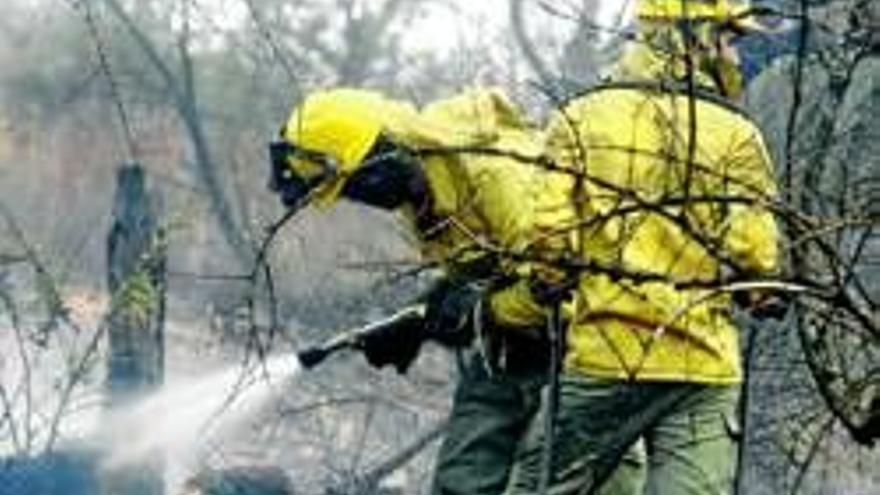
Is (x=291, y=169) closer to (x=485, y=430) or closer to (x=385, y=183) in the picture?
(x=385, y=183)

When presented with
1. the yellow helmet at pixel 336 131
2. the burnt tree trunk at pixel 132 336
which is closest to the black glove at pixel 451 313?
Result: the yellow helmet at pixel 336 131

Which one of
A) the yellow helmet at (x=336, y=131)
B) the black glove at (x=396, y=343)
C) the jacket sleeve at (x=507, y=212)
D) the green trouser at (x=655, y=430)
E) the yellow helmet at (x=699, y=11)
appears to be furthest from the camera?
the black glove at (x=396, y=343)

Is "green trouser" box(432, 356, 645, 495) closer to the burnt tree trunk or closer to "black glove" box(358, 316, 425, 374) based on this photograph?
"black glove" box(358, 316, 425, 374)

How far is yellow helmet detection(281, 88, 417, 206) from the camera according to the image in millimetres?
5539

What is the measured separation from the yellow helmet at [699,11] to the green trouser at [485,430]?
1.30 metres

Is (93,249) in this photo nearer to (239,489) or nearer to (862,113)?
(239,489)

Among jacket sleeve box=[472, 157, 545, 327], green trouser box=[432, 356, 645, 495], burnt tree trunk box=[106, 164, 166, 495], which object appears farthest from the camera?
burnt tree trunk box=[106, 164, 166, 495]

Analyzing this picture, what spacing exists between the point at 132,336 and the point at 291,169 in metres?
3.20

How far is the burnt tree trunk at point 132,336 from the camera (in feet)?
28.2

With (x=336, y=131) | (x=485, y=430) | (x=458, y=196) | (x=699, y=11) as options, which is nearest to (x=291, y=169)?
(x=336, y=131)

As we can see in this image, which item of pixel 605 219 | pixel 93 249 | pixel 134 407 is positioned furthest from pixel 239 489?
pixel 93 249

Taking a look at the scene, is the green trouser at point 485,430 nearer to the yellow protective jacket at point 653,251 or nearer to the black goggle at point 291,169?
the black goggle at point 291,169

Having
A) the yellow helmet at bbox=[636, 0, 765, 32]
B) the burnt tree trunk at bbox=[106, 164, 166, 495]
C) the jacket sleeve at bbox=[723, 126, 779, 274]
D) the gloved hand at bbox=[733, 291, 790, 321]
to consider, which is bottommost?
the burnt tree trunk at bbox=[106, 164, 166, 495]

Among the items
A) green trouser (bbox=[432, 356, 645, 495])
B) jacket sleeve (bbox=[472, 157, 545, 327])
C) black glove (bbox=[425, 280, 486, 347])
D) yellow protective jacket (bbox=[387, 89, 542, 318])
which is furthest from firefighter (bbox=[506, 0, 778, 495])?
green trouser (bbox=[432, 356, 645, 495])
